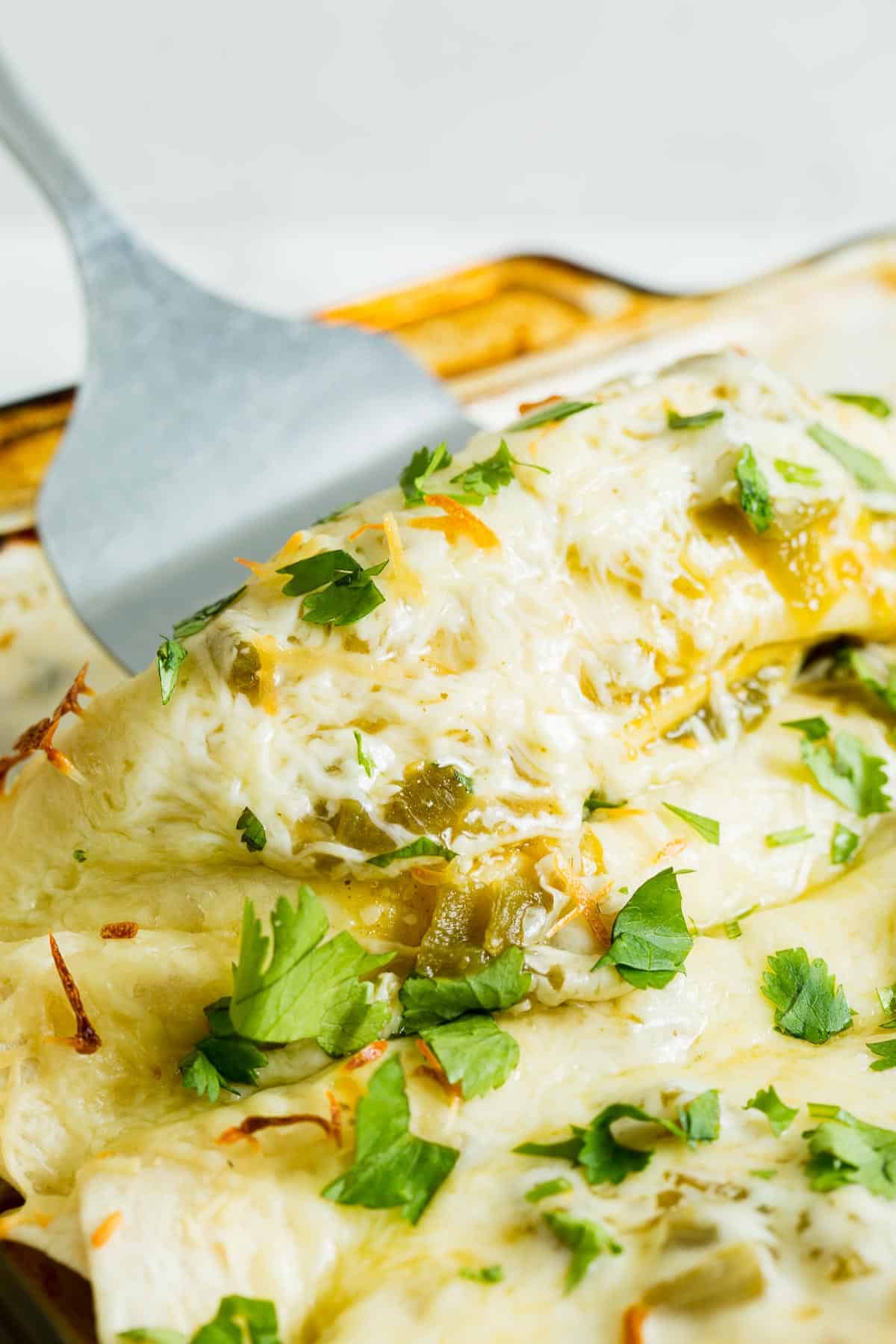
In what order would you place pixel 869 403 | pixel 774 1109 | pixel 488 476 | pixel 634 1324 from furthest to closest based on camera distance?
pixel 869 403 < pixel 488 476 < pixel 774 1109 < pixel 634 1324

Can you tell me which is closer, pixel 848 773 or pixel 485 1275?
pixel 485 1275

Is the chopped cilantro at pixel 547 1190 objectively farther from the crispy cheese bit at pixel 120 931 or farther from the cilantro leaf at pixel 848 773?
the cilantro leaf at pixel 848 773

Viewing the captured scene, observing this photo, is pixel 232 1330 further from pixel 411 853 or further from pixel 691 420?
pixel 691 420

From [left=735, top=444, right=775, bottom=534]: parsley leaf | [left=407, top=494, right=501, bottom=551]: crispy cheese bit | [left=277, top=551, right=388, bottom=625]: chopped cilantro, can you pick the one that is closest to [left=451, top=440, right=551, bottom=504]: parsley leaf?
[left=407, top=494, right=501, bottom=551]: crispy cheese bit

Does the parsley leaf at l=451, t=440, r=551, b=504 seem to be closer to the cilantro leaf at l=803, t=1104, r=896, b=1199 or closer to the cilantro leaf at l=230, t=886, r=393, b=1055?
the cilantro leaf at l=230, t=886, r=393, b=1055

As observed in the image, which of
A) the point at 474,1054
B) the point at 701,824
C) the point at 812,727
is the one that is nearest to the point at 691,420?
the point at 812,727

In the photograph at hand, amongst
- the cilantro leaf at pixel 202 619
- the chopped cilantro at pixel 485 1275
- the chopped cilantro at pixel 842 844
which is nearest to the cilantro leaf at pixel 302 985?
the chopped cilantro at pixel 485 1275
